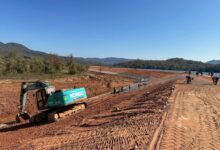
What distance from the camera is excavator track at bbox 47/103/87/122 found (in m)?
18.3

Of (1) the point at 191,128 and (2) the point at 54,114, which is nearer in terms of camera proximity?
(1) the point at 191,128

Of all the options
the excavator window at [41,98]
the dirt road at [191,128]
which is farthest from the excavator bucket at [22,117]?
the dirt road at [191,128]

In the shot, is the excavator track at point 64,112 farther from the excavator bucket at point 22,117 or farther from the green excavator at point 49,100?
the excavator bucket at point 22,117

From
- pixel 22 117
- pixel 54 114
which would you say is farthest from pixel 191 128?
pixel 22 117

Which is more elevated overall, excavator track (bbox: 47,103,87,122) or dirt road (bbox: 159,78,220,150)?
dirt road (bbox: 159,78,220,150)

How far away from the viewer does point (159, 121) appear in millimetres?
12422

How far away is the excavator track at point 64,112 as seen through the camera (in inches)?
720

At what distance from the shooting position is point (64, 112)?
763 inches

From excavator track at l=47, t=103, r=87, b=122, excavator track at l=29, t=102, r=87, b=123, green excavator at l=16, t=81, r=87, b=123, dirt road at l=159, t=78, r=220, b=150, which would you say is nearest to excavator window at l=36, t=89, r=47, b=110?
green excavator at l=16, t=81, r=87, b=123

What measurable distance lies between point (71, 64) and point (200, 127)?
61678 millimetres

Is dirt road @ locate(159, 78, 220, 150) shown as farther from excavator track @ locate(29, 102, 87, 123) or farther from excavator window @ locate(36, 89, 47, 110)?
excavator window @ locate(36, 89, 47, 110)

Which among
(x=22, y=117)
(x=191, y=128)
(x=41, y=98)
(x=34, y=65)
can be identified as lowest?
(x=22, y=117)

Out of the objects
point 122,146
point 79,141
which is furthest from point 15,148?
point 122,146

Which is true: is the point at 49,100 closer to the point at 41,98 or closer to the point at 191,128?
the point at 41,98
